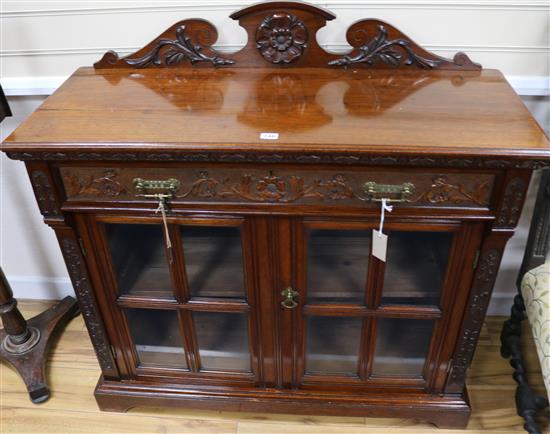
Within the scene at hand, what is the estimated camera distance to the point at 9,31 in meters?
1.09

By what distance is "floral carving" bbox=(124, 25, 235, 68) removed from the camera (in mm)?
1027

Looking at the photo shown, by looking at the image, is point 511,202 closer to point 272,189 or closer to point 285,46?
point 272,189

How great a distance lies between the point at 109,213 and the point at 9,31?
A: 49 centimetres

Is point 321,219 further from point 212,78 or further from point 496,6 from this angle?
point 496,6

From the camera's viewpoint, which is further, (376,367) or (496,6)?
(376,367)

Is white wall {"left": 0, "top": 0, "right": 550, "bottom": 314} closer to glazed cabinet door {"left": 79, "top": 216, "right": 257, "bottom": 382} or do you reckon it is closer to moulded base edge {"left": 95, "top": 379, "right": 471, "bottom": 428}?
glazed cabinet door {"left": 79, "top": 216, "right": 257, "bottom": 382}

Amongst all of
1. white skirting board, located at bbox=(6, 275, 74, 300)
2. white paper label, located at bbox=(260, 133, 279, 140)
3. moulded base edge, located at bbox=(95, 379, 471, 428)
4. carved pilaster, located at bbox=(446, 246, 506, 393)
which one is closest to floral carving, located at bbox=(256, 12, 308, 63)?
white paper label, located at bbox=(260, 133, 279, 140)

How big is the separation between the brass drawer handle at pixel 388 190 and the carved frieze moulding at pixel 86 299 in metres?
0.54

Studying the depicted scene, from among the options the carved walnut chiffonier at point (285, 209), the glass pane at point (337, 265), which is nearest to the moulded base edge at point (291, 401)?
the carved walnut chiffonier at point (285, 209)

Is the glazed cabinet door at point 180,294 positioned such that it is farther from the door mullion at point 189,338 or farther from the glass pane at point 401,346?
the glass pane at point 401,346

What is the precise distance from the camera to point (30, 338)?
1377 millimetres

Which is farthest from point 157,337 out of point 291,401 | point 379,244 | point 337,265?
point 379,244

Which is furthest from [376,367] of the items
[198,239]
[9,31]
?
[9,31]

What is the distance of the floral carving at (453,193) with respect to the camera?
844 millimetres
